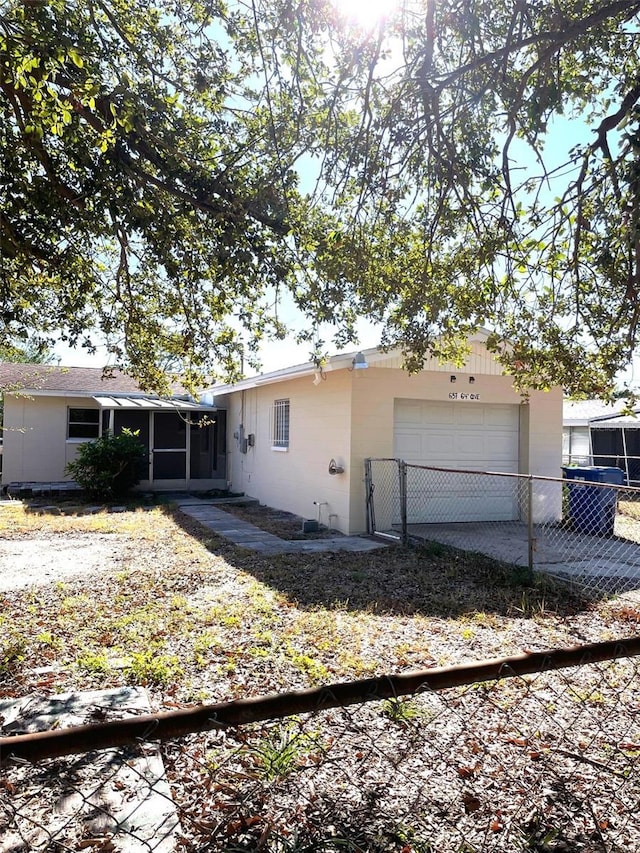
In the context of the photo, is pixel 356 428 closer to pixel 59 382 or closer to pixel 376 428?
pixel 376 428

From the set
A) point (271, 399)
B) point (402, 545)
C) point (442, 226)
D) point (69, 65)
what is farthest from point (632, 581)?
point (271, 399)

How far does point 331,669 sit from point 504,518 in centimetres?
790

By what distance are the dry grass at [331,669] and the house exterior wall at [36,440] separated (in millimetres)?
10276

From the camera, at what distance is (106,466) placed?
14531 mm

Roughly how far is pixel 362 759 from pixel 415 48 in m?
5.12

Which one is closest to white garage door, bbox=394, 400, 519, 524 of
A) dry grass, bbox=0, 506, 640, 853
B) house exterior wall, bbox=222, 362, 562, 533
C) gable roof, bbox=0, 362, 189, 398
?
house exterior wall, bbox=222, 362, 562, 533

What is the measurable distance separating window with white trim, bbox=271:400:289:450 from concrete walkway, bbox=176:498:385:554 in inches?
82.9

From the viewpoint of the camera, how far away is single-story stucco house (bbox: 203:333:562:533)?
387 inches

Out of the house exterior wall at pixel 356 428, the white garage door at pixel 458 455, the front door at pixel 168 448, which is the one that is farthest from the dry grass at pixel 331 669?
the front door at pixel 168 448

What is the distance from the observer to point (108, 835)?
2299 mm

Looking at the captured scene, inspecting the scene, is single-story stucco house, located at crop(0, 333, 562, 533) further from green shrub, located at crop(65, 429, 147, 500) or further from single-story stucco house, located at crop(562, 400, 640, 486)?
single-story stucco house, located at crop(562, 400, 640, 486)

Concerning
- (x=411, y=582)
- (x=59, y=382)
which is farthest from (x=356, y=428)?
(x=59, y=382)

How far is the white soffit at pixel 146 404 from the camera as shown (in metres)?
15.8

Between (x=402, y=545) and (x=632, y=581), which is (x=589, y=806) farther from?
(x=402, y=545)
